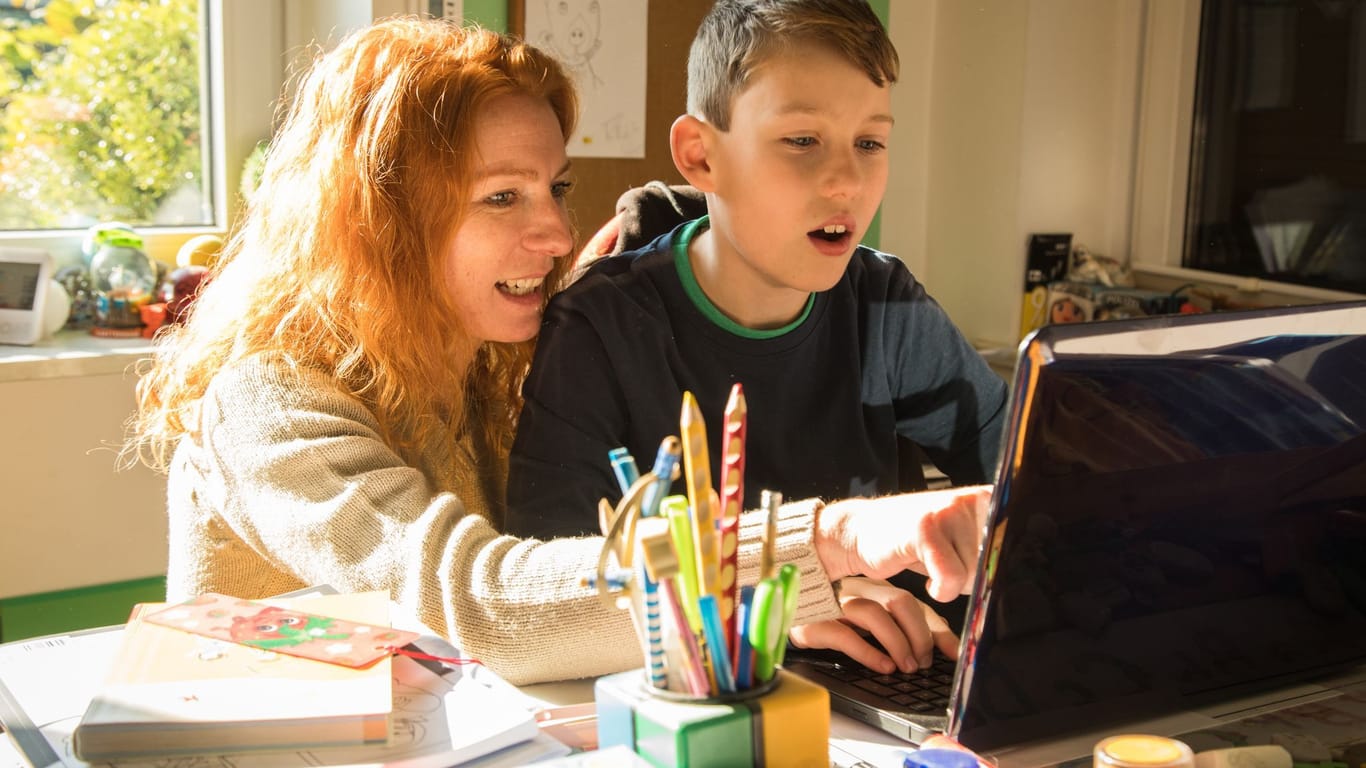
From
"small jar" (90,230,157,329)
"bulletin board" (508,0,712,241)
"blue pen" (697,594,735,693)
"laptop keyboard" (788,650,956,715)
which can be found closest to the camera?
"blue pen" (697,594,735,693)

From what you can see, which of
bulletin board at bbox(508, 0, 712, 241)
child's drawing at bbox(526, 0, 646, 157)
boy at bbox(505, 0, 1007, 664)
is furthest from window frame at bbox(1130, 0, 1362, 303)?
boy at bbox(505, 0, 1007, 664)

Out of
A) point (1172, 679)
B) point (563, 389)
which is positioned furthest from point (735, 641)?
point (563, 389)

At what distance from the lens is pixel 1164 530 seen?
0.75 m

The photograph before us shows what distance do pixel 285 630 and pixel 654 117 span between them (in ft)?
6.80

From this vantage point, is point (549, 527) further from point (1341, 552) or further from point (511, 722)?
point (1341, 552)

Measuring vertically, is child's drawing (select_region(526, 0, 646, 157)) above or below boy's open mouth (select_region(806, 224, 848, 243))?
above

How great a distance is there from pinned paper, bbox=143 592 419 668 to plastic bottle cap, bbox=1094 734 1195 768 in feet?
1.35

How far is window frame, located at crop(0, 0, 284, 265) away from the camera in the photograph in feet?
8.54

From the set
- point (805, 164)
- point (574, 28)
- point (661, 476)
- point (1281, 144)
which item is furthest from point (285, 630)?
point (1281, 144)

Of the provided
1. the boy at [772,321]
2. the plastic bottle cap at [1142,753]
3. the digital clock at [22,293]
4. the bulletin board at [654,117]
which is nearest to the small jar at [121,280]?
the digital clock at [22,293]

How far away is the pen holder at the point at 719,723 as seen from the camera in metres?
0.62

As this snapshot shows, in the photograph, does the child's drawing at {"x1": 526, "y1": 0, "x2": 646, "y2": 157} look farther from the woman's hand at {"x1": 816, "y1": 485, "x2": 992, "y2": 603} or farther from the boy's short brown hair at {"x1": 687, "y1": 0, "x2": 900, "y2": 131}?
the woman's hand at {"x1": 816, "y1": 485, "x2": 992, "y2": 603}

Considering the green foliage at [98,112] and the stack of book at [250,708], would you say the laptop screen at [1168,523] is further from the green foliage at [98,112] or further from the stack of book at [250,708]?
the green foliage at [98,112]

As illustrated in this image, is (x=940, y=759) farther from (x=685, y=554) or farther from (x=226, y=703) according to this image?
(x=226, y=703)
